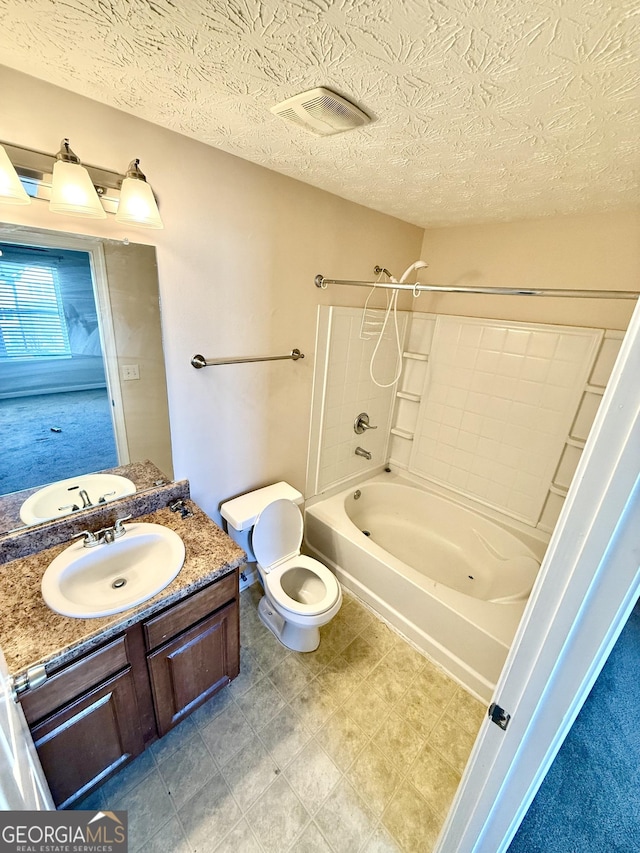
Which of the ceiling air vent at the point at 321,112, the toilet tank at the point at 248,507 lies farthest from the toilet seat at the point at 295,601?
the ceiling air vent at the point at 321,112

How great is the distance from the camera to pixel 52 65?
92 centimetres

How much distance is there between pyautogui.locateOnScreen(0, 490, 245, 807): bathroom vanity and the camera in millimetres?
973

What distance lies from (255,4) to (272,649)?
7.85 ft

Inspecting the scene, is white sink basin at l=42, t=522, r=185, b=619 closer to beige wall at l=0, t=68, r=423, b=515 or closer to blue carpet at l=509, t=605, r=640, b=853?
beige wall at l=0, t=68, r=423, b=515

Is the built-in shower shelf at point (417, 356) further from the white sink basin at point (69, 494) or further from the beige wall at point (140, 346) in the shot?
the white sink basin at point (69, 494)

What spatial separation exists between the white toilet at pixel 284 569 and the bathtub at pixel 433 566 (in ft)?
1.07

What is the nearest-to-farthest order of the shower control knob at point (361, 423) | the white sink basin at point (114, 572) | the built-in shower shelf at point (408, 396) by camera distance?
the white sink basin at point (114, 572), the shower control knob at point (361, 423), the built-in shower shelf at point (408, 396)

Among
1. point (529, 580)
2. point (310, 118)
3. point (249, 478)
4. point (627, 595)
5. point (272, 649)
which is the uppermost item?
point (310, 118)

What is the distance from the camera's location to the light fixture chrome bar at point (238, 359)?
155 centimetres

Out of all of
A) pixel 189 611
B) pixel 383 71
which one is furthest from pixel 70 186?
pixel 189 611

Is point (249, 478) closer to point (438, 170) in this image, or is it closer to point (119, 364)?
point (119, 364)

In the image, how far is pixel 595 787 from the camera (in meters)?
1.39

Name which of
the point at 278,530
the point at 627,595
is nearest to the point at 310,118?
the point at 627,595

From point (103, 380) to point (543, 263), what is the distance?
2422mm
